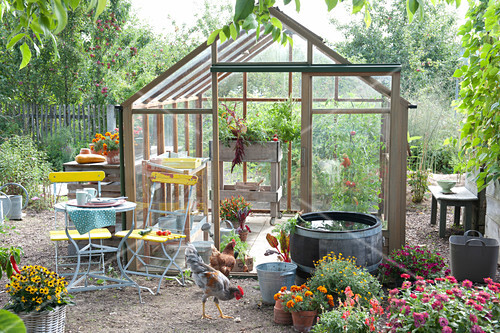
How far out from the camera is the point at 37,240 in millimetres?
7117

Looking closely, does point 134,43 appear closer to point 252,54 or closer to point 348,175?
point 252,54

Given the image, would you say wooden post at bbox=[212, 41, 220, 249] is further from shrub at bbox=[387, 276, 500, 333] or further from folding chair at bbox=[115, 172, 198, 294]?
shrub at bbox=[387, 276, 500, 333]

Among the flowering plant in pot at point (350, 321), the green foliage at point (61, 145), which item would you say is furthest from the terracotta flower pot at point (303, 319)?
the green foliage at point (61, 145)

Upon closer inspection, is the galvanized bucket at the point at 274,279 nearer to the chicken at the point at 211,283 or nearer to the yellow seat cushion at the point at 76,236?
the chicken at the point at 211,283

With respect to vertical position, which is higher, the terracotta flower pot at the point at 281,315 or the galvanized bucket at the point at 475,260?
the galvanized bucket at the point at 475,260

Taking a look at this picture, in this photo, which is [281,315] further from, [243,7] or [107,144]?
[243,7]

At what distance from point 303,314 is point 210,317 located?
0.89 m

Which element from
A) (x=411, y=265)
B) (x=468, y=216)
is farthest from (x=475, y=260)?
(x=468, y=216)

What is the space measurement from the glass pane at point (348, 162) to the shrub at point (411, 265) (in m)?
0.61

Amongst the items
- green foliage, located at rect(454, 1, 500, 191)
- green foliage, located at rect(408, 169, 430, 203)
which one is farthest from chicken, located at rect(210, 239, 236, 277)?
green foliage, located at rect(408, 169, 430, 203)

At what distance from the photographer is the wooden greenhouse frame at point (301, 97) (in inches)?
209

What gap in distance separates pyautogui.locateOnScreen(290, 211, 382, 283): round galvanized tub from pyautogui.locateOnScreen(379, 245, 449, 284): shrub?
A: 0.62ft

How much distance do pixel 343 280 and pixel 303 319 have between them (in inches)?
18.3

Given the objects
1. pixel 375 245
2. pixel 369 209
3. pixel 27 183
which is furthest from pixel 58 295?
pixel 27 183
